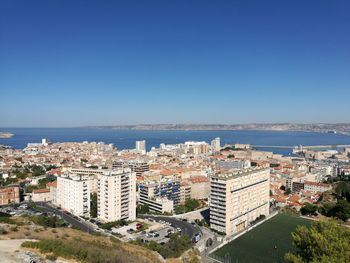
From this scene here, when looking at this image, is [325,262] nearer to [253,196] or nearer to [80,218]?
[253,196]

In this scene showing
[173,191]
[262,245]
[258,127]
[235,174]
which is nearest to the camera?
[262,245]

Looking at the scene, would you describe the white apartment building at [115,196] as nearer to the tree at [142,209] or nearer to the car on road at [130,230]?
the car on road at [130,230]

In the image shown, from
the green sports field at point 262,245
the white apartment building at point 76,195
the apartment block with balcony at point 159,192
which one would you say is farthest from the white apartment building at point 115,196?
the green sports field at point 262,245

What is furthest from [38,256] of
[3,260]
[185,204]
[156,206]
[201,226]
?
[185,204]

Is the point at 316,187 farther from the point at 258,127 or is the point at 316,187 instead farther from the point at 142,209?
the point at 258,127

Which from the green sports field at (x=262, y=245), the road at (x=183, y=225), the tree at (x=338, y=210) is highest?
the tree at (x=338, y=210)

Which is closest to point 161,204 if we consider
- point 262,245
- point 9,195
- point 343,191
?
point 262,245
